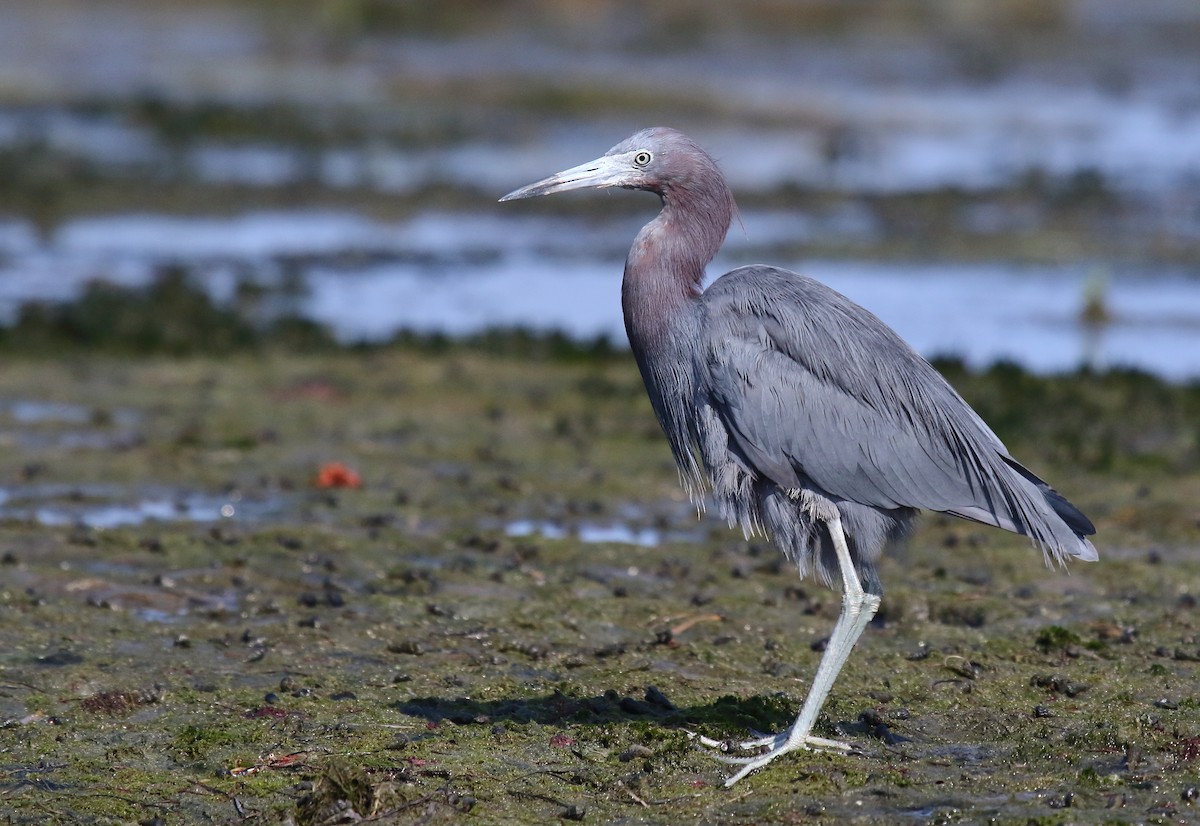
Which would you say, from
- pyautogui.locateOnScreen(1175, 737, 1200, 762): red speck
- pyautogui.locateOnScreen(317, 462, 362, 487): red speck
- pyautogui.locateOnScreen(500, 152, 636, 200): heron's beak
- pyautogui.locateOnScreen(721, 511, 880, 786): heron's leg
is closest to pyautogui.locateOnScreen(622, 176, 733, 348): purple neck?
pyautogui.locateOnScreen(500, 152, 636, 200): heron's beak

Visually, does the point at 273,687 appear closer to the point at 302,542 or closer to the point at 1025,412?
the point at 302,542

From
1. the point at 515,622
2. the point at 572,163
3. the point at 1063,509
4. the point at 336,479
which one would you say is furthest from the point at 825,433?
the point at 572,163

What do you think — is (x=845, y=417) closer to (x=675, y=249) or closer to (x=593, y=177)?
(x=675, y=249)

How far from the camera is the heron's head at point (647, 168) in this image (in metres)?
6.58

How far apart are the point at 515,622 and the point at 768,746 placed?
6.20ft

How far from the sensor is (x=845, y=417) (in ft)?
20.7

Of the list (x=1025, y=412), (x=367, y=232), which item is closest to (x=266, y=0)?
(x=367, y=232)

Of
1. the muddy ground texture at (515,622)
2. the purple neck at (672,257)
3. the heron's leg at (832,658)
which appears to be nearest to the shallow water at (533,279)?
the muddy ground texture at (515,622)

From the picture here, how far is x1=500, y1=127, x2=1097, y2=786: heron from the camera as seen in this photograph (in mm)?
6227

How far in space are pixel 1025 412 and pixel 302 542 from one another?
199 inches

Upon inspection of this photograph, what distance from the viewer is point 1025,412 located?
37.1 feet

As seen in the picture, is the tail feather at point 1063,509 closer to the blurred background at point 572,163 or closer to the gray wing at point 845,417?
the gray wing at point 845,417

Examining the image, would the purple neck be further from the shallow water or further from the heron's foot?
the shallow water

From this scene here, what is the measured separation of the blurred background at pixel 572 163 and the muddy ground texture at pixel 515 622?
218 cm
